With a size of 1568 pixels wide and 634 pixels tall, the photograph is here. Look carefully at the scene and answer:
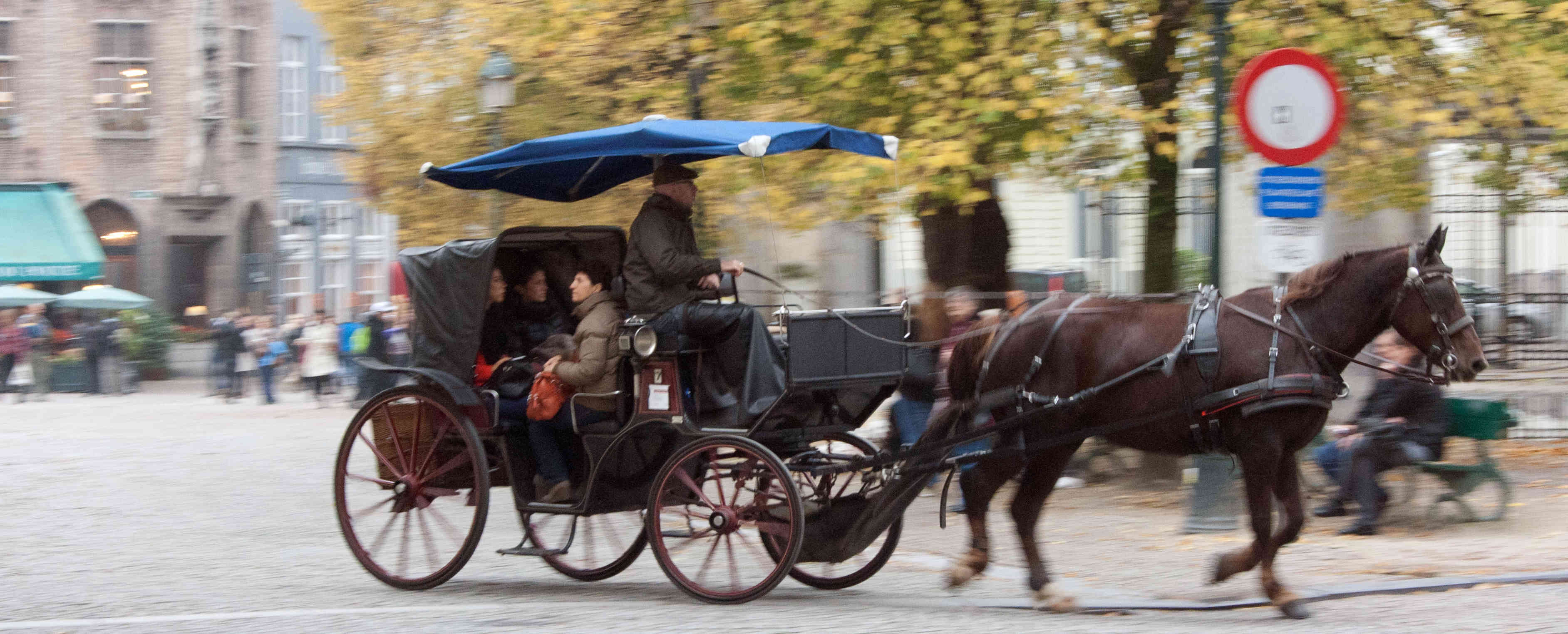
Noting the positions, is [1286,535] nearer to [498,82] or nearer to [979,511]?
[979,511]

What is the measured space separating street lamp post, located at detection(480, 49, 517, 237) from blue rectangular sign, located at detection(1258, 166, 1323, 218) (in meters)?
8.13

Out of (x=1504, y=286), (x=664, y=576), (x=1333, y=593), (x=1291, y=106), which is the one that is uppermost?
(x=1291, y=106)

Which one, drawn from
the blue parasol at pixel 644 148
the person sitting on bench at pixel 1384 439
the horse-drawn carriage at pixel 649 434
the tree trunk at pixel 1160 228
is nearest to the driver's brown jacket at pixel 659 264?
→ the horse-drawn carriage at pixel 649 434

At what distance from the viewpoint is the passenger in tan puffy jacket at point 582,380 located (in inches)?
286

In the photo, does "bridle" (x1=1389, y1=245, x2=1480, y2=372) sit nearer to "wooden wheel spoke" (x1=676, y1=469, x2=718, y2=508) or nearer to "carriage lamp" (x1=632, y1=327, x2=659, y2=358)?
"wooden wheel spoke" (x1=676, y1=469, x2=718, y2=508)

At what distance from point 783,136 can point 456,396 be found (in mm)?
2075

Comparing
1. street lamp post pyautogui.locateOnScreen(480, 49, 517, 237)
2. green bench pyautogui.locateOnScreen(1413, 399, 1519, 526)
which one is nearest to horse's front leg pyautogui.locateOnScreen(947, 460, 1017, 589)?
green bench pyautogui.locateOnScreen(1413, 399, 1519, 526)

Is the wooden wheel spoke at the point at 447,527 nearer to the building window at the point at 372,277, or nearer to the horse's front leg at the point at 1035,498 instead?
the horse's front leg at the point at 1035,498

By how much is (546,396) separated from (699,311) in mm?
917

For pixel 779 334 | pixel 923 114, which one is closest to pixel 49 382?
pixel 923 114

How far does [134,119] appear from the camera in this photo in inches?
1288

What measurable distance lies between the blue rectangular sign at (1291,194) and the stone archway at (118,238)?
2957 cm

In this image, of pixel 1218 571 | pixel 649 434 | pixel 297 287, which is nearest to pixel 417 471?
pixel 649 434

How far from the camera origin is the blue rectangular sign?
7.91 meters
